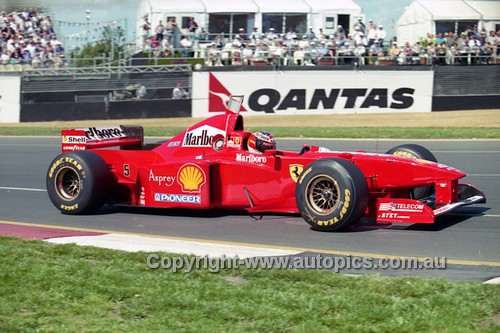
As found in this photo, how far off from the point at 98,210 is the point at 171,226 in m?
1.74

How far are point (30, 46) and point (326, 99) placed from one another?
35.4ft

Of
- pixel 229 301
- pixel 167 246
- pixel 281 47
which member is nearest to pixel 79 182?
pixel 167 246

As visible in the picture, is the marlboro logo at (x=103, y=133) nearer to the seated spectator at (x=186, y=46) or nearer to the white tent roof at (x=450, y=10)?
the seated spectator at (x=186, y=46)

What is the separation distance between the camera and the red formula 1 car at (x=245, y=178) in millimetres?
8680

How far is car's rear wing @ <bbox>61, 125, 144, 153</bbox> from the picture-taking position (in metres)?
11.1

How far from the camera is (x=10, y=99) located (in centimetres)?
2783

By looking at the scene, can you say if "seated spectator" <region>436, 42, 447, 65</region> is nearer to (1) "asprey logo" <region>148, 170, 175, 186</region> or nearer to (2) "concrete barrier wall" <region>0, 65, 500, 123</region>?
(2) "concrete barrier wall" <region>0, 65, 500, 123</region>

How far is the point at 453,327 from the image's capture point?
16.3 feet

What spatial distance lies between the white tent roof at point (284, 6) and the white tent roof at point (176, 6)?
2.37 m

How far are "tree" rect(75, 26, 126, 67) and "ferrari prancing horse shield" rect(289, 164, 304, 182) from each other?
67.2 feet

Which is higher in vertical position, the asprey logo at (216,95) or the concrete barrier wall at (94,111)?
the asprey logo at (216,95)

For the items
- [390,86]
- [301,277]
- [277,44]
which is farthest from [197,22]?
[301,277]

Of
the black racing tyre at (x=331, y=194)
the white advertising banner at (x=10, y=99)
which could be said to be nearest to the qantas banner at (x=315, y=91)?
the white advertising banner at (x=10, y=99)

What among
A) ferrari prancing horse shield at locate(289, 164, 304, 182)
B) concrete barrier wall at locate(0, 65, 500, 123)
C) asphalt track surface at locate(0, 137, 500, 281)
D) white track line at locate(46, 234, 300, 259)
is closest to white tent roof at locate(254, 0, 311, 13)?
concrete barrier wall at locate(0, 65, 500, 123)
